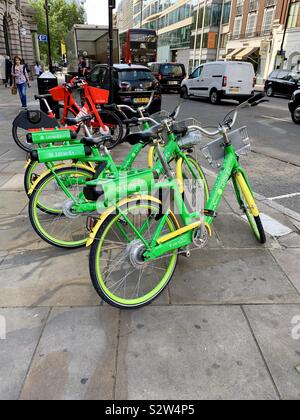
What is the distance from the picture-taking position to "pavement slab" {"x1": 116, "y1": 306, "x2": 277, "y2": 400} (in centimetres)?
191

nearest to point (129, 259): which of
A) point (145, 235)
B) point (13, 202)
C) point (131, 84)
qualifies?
point (145, 235)

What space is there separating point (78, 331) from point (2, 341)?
1.63 feet

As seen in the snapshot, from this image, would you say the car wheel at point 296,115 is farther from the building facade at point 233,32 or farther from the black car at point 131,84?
the building facade at point 233,32

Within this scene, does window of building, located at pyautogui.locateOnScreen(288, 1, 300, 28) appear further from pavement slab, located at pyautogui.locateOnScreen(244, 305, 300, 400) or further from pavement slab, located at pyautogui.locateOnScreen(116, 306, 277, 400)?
pavement slab, located at pyautogui.locateOnScreen(116, 306, 277, 400)

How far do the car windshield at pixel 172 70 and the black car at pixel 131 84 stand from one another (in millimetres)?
11661

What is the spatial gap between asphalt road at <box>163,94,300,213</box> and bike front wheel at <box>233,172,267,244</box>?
4.20 ft

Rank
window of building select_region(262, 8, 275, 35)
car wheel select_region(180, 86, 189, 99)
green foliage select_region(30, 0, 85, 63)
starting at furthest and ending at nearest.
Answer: green foliage select_region(30, 0, 85, 63) → window of building select_region(262, 8, 275, 35) → car wheel select_region(180, 86, 189, 99)

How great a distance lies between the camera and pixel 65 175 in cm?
328

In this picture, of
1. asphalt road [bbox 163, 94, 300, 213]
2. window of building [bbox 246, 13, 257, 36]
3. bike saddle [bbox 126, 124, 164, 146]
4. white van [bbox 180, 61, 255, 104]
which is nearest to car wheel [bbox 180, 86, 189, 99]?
white van [bbox 180, 61, 255, 104]

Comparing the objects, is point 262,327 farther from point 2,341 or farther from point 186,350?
point 2,341

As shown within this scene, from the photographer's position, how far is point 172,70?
68.2 ft

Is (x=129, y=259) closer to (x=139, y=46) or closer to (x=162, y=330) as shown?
(x=162, y=330)

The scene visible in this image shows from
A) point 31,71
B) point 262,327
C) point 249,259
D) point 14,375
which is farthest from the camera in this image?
point 31,71

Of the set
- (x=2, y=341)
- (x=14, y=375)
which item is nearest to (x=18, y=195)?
(x=2, y=341)
